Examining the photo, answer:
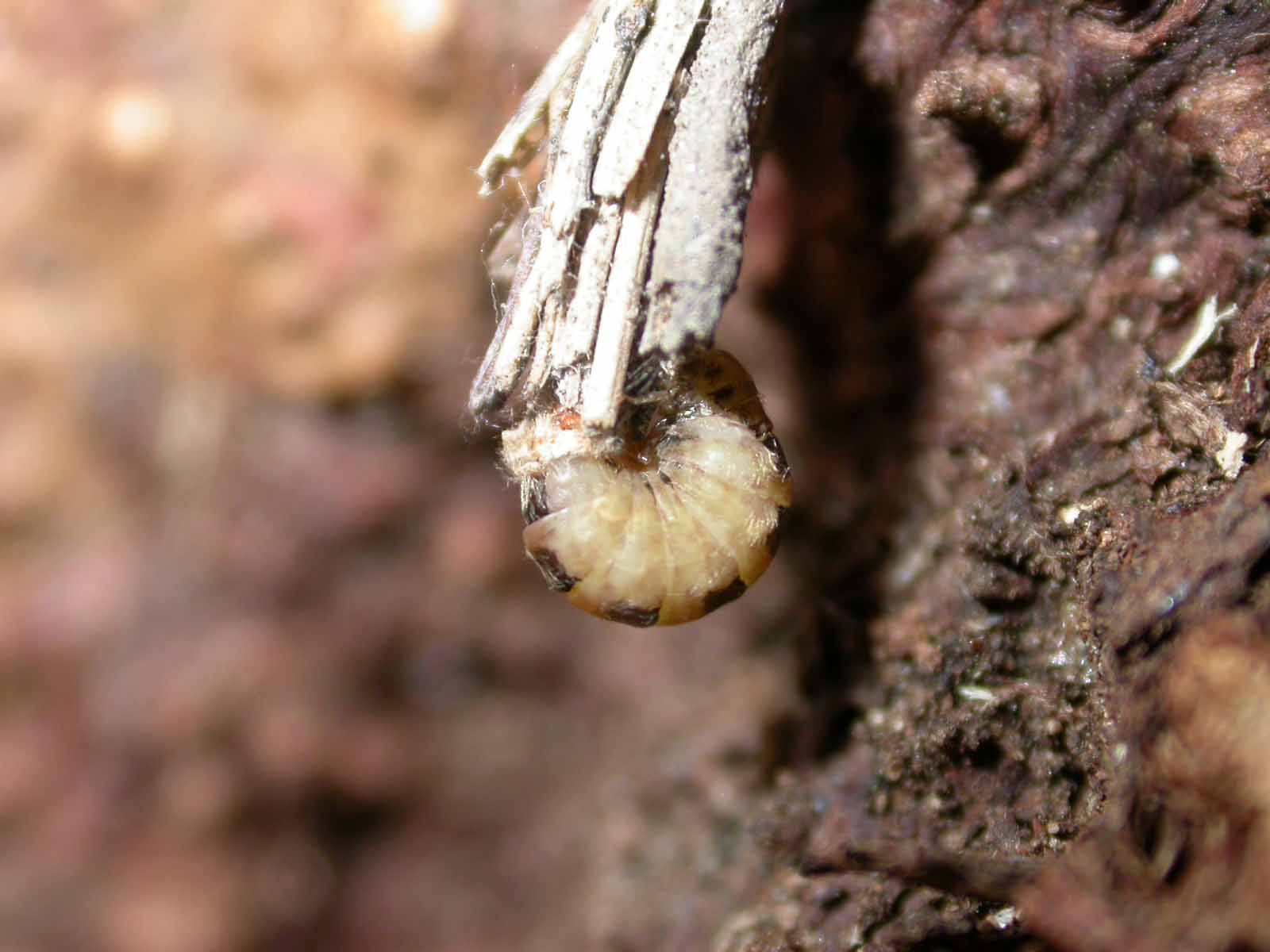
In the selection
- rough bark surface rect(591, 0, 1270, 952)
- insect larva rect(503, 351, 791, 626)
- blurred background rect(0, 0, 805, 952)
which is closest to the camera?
rough bark surface rect(591, 0, 1270, 952)

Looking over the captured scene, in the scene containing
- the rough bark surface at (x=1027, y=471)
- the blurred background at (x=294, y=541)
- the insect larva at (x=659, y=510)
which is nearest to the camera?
the rough bark surface at (x=1027, y=471)

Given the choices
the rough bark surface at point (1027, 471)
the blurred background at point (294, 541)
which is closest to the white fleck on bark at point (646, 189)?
the rough bark surface at point (1027, 471)

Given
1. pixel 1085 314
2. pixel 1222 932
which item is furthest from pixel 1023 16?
pixel 1222 932

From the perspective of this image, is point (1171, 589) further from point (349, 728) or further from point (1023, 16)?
point (349, 728)

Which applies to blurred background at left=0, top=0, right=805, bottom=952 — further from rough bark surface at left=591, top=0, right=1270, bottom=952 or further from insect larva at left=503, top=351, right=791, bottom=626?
insect larva at left=503, top=351, right=791, bottom=626

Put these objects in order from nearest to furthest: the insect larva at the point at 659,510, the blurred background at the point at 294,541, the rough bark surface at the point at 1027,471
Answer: the rough bark surface at the point at 1027,471 < the insect larva at the point at 659,510 < the blurred background at the point at 294,541

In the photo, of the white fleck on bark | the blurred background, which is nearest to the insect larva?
the white fleck on bark

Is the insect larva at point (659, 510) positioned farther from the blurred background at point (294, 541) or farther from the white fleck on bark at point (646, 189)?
the blurred background at point (294, 541)
